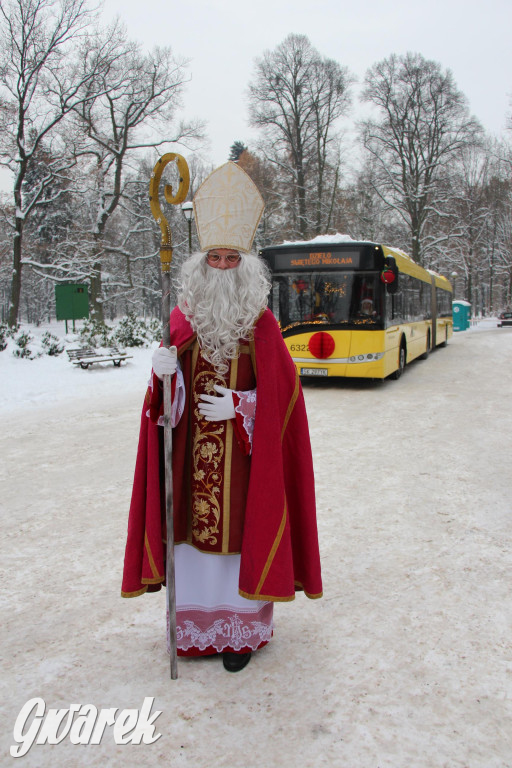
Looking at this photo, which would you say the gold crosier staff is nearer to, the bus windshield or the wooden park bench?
the bus windshield

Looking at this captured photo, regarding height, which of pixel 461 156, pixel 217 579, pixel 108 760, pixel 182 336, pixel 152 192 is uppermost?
pixel 461 156

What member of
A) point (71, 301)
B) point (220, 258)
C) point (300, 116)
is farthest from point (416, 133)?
point (220, 258)

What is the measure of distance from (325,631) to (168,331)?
177 centimetres

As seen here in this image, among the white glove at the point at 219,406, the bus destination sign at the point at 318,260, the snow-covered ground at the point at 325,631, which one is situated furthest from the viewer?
the bus destination sign at the point at 318,260

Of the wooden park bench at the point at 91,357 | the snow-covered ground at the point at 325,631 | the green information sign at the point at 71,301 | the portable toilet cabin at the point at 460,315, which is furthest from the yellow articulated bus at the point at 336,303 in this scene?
the portable toilet cabin at the point at 460,315

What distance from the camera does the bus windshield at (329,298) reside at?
36.3 ft

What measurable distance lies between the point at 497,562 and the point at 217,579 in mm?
2037

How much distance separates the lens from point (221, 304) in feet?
8.41

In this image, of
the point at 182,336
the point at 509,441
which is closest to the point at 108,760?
the point at 182,336

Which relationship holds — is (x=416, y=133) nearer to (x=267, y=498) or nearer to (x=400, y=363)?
(x=400, y=363)

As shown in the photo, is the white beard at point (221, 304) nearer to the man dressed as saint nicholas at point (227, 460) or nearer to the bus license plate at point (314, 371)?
the man dressed as saint nicholas at point (227, 460)

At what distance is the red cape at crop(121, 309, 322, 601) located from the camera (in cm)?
254

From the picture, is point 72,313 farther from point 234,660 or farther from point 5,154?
point 234,660

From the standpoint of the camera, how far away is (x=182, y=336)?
2.64 m
